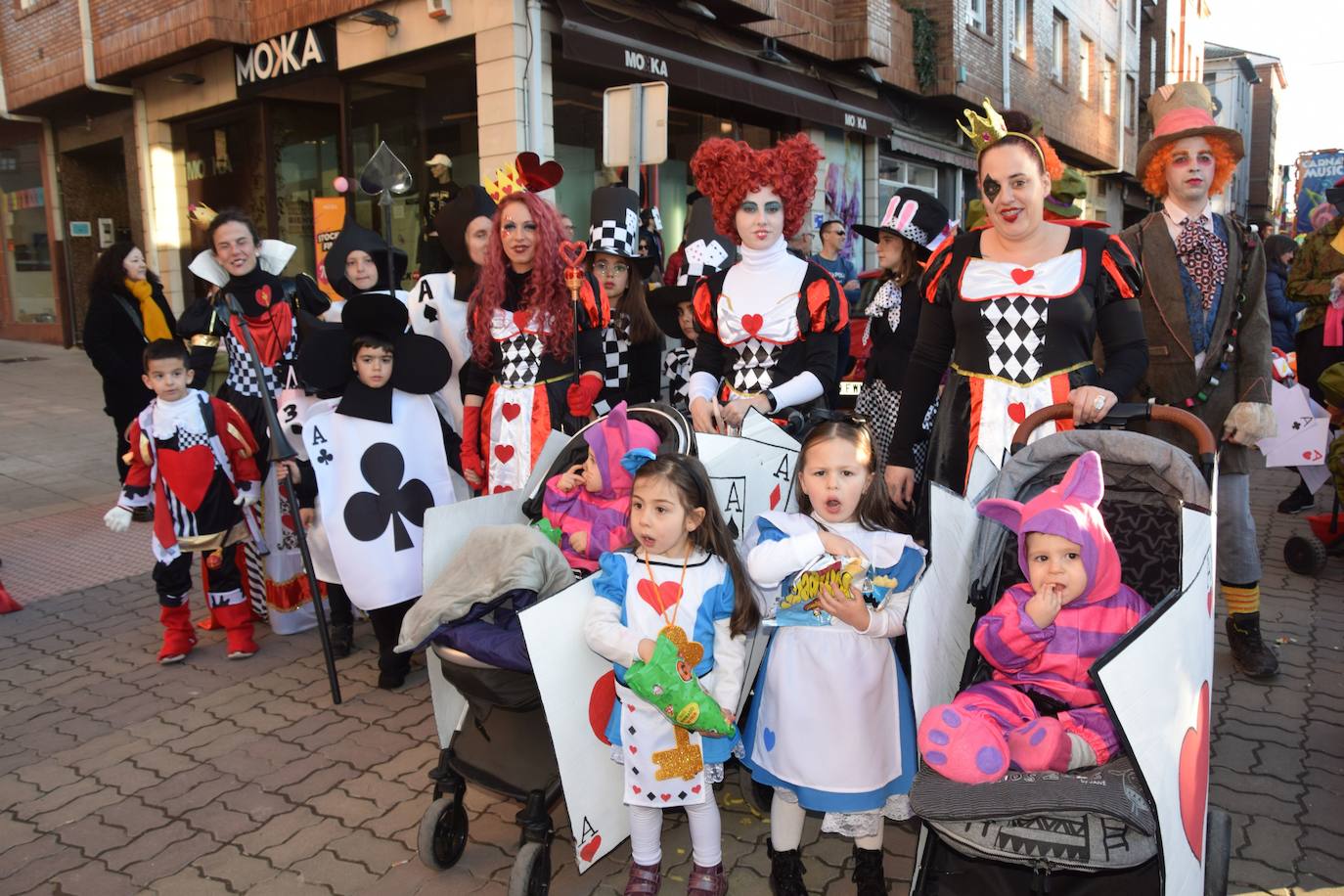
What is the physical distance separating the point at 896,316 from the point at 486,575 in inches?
103

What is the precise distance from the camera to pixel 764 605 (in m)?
2.72

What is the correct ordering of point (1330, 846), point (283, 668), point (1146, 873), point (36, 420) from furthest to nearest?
1. point (36, 420)
2. point (283, 668)
3. point (1330, 846)
4. point (1146, 873)

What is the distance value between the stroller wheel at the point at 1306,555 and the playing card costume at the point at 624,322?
3.70 meters

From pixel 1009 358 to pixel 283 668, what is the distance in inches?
140

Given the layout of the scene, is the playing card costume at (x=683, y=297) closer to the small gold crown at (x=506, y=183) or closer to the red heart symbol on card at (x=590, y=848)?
the small gold crown at (x=506, y=183)

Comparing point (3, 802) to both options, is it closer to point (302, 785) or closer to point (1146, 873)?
point (302, 785)

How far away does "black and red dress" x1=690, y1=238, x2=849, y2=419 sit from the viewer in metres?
3.72

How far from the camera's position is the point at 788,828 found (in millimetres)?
2713

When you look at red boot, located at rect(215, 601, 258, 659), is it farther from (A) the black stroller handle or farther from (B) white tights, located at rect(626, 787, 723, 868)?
(A) the black stroller handle

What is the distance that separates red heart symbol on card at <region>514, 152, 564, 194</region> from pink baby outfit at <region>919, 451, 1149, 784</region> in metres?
2.80

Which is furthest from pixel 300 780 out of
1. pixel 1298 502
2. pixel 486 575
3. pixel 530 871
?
pixel 1298 502

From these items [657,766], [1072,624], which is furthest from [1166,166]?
[657,766]

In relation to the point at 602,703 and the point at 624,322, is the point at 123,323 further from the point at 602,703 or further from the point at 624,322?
the point at 602,703

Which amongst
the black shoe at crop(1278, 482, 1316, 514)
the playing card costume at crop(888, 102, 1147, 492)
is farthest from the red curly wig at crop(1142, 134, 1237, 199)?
the black shoe at crop(1278, 482, 1316, 514)
